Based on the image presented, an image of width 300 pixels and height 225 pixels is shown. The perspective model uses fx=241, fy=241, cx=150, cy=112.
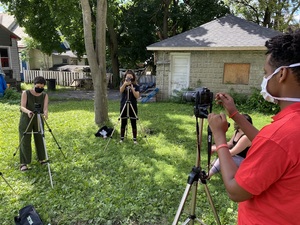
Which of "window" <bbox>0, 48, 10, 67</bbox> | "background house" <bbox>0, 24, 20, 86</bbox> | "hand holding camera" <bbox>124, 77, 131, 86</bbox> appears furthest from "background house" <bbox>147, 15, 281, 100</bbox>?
"window" <bbox>0, 48, 10, 67</bbox>

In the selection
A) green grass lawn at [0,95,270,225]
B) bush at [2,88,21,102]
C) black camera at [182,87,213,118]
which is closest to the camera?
black camera at [182,87,213,118]

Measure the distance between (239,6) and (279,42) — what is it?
27.4 meters

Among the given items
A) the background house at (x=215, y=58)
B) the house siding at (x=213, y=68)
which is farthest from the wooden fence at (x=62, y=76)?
the background house at (x=215, y=58)

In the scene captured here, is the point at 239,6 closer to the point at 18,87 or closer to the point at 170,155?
the point at 18,87

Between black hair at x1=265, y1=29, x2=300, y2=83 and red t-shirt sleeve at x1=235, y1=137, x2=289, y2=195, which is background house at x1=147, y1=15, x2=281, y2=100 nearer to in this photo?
black hair at x1=265, y1=29, x2=300, y2=83

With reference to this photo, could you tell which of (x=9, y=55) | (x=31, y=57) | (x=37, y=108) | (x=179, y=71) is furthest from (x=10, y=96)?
(x=31, y=57)

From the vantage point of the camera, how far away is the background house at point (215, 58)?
1116cm

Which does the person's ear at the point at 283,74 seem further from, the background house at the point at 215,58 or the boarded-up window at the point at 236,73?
the boarded-up window at the point at 236,73

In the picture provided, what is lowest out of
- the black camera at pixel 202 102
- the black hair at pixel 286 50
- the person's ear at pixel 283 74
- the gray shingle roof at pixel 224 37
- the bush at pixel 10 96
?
the bush at pixel 10 96

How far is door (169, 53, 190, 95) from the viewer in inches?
490

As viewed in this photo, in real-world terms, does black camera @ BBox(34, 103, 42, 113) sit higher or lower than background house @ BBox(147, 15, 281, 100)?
lower

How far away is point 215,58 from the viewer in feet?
38.7

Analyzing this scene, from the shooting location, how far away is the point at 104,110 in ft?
24.4

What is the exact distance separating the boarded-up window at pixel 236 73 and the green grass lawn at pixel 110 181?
18.8 feet
